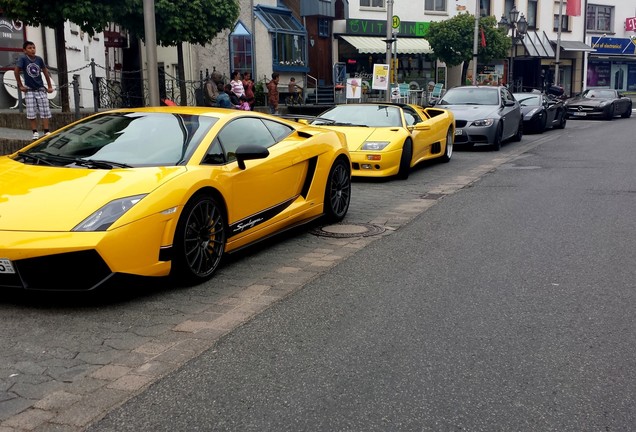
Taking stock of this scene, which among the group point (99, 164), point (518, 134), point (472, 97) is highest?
point (472, 97)

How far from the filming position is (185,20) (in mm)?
19172

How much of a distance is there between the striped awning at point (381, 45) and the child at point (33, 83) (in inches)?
1060

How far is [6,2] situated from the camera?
14711 millimetres

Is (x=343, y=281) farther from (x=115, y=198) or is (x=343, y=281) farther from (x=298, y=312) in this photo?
(x=115, y=198)

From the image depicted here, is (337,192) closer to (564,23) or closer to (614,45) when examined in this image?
(564,23)

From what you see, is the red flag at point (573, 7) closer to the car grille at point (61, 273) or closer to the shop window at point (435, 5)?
the shop window at point (435, 5)

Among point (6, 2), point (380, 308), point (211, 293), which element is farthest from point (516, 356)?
point (6, 2)

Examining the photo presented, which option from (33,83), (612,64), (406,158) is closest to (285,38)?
(33,83)

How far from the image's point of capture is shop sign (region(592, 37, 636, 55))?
54.6 m

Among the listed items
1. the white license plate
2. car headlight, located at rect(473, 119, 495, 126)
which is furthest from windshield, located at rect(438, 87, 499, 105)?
the white license plate

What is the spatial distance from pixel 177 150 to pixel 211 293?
1239mm

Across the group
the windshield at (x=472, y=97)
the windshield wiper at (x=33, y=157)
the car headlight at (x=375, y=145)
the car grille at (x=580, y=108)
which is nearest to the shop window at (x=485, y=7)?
the car grille at (x=580, y=108)

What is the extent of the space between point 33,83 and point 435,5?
115 ft

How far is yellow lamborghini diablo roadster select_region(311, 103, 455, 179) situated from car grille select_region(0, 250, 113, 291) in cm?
712
